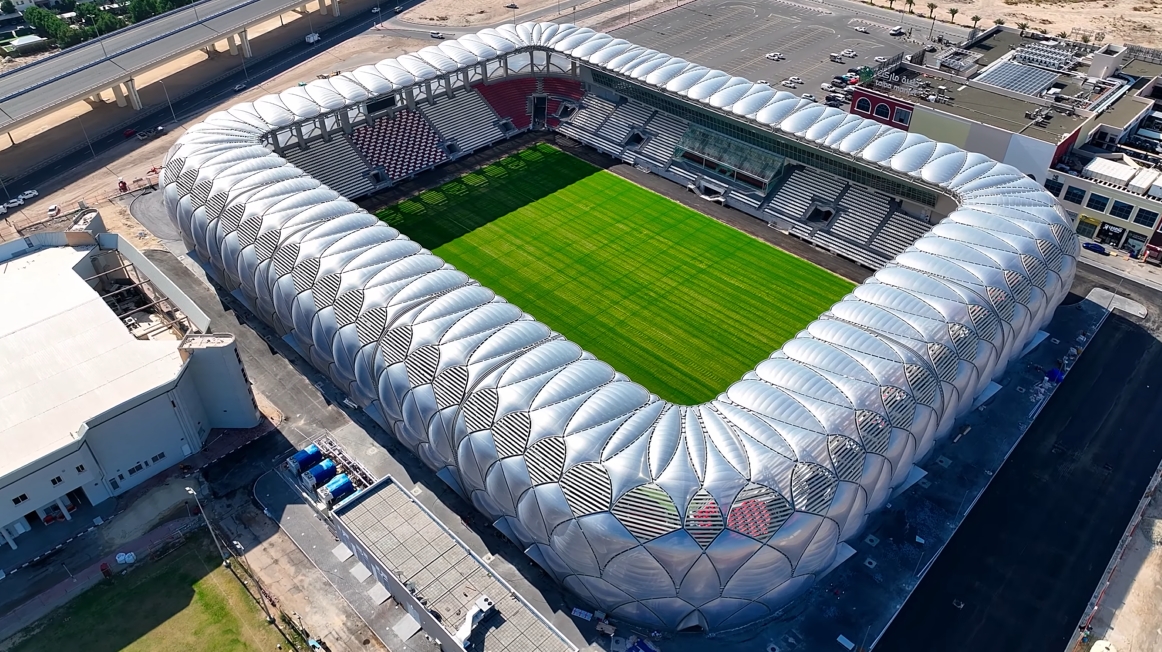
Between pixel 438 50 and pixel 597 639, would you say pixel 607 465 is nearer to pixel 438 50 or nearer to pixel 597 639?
pixel 597 639

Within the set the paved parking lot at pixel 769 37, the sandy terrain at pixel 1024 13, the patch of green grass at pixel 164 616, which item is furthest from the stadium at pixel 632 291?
the sandy terrain at pixel 1024 13

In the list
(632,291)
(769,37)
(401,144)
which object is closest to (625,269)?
(632,291)

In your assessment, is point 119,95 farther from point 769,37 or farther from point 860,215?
point 769,37

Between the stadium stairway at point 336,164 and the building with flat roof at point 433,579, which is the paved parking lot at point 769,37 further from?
the building with flat roof at point 433,579

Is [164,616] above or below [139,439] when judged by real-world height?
below

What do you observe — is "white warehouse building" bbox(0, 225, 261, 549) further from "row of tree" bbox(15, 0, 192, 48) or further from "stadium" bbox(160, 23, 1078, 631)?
"row of tree" bbox(15, 0, 192, 48)

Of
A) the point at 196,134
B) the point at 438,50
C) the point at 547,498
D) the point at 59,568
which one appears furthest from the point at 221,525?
the point at 438,50
